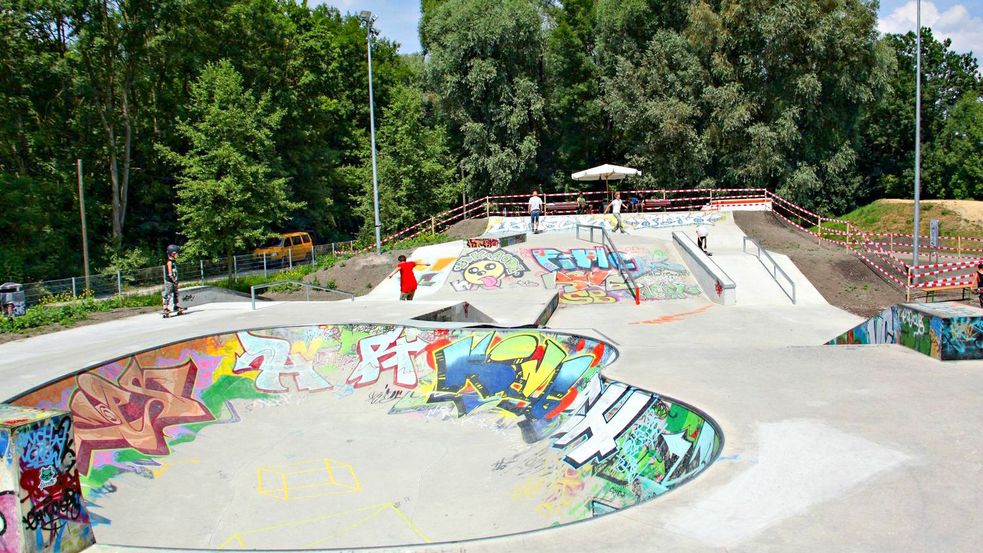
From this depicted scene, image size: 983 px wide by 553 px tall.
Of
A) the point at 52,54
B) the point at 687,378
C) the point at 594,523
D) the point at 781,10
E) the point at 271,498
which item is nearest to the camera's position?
the point at 594,523

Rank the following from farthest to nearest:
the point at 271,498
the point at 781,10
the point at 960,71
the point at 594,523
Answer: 1. the point at 960,71
2. the point at 781,10
3. the point at 271,498
4. the point at 594,523

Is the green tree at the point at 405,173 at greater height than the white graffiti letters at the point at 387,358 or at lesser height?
greater

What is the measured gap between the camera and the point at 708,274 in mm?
19906

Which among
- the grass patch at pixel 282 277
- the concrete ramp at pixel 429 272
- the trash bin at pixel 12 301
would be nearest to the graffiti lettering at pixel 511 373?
the concrete ramp at pixel 429 272

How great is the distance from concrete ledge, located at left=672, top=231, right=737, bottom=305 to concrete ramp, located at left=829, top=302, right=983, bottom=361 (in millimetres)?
7470

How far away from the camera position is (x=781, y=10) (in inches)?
1293

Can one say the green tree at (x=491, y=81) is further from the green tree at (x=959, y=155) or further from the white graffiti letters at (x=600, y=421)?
the white graffiti letters at (x=600, y=421)

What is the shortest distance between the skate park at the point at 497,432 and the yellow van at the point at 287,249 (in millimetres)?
11995

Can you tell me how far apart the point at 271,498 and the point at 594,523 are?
15.3ft

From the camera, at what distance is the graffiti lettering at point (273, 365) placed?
1211 centimetres

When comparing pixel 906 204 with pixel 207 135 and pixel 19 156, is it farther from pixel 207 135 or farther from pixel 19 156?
pixel 19 156

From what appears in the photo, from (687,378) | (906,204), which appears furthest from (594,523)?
(906,204)

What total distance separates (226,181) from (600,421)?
62.7ft

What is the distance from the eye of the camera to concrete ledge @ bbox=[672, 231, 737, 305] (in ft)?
61.6
